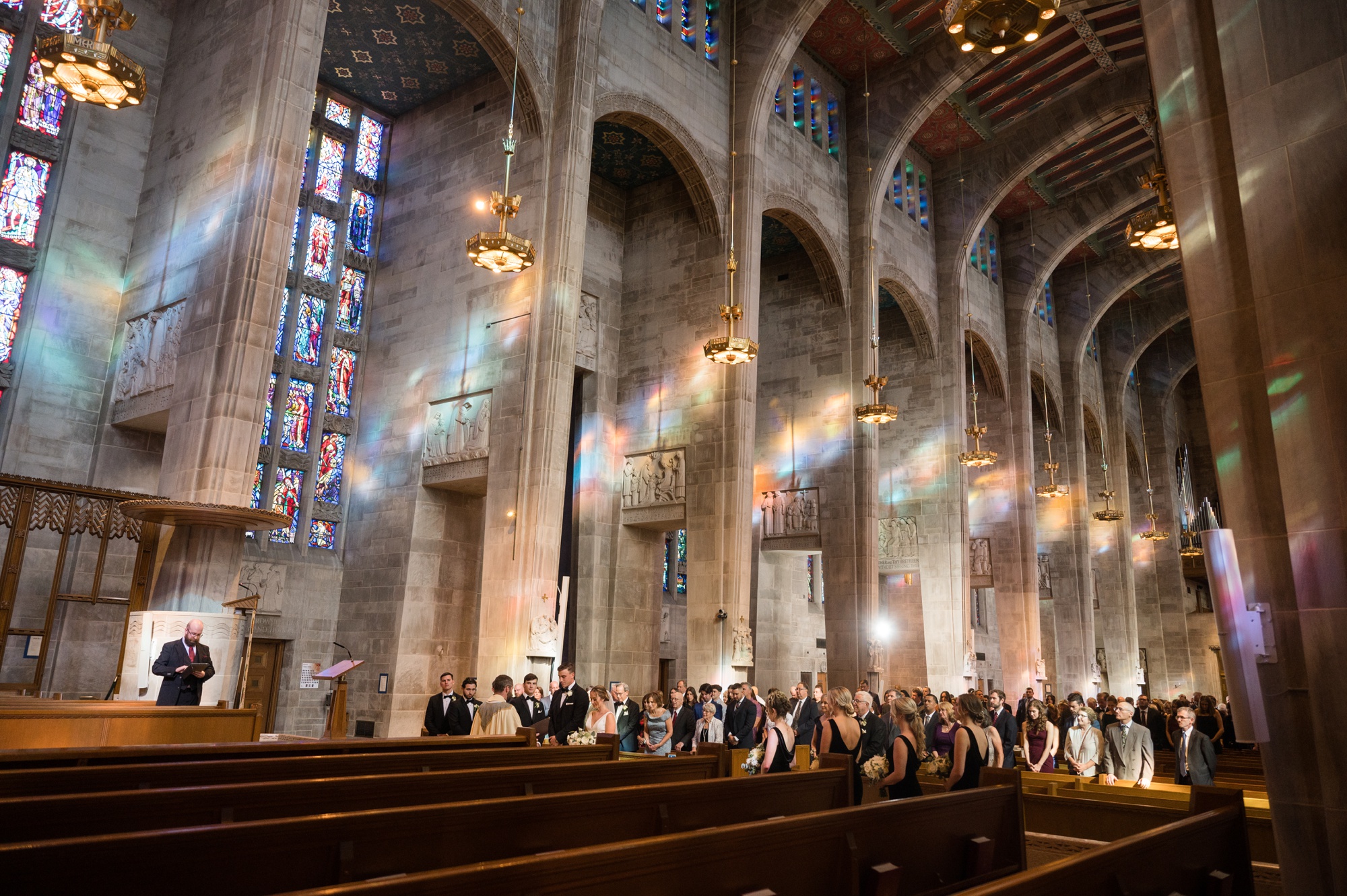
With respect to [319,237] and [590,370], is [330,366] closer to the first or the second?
[319,237]

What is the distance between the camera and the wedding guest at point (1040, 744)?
30.3 feet

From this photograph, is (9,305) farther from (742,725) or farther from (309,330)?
(742,725)

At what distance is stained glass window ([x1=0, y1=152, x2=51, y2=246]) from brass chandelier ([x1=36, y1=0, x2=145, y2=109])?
7.18 meters

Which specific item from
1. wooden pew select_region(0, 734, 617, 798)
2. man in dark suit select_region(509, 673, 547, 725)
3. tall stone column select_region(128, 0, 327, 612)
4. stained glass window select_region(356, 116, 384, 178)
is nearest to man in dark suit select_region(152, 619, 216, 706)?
tall stone column select_region(128, 0, 327, 612)

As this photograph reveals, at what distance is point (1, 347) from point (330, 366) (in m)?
5.18

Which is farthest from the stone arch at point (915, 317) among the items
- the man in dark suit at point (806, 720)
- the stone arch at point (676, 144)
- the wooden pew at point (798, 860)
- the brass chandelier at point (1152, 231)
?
the wooden pew at point (798, 860)

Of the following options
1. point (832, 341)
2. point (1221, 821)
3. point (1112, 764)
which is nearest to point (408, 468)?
point (832, 341)

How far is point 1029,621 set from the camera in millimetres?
24812

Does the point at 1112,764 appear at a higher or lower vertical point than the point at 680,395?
lower

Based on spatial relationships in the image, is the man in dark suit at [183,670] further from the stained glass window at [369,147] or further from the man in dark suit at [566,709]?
the stained glass window at [369,147]

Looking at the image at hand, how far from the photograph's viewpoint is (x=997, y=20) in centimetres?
616

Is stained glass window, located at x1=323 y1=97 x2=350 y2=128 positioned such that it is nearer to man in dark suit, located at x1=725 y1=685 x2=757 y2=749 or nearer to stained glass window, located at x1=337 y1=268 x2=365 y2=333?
stained glass window, located at x1=337 y1=268 x2=365 y2=333

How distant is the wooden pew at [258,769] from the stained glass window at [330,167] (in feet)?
46.9

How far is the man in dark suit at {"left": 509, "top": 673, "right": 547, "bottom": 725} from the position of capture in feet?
30.0
